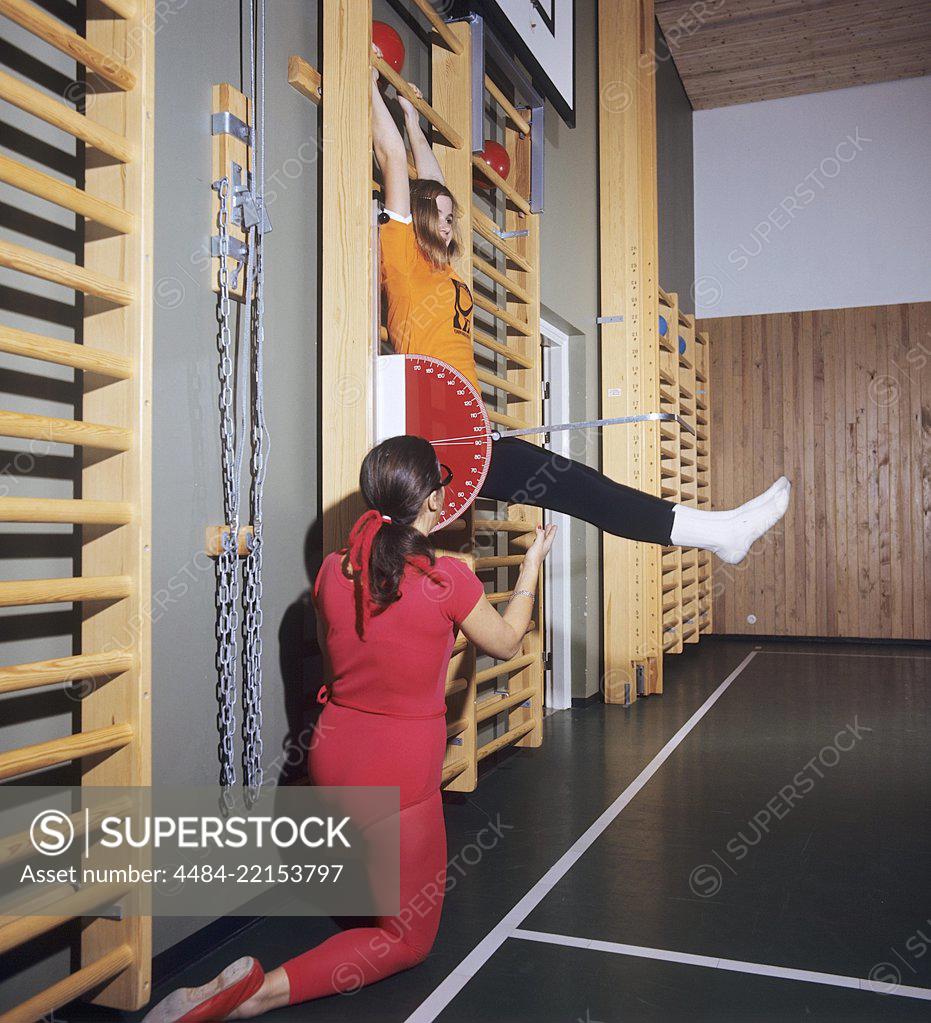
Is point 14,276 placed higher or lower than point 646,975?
higher

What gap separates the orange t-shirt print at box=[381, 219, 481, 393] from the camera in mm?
2412

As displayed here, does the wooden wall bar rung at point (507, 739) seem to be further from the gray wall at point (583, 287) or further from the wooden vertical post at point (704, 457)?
the wooden vertical post at point (704, 457)

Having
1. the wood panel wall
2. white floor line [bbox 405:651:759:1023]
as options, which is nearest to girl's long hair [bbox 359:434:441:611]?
white floor line [bbox 405:651:759:1023]

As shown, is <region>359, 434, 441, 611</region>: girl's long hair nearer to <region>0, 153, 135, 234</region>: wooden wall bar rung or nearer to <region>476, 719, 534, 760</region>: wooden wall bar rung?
<region>0, 153, 135, 234</region>: wooden wall bar rung

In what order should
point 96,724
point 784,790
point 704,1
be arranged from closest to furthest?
point 96,724
point 784,790
point 704,1

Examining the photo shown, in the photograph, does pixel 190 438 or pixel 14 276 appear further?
pixel 190 438

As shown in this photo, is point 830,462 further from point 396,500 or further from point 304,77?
point 396,500

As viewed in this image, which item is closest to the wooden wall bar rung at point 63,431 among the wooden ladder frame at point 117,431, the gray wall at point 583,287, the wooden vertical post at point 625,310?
the wooden ladder frame at point 117,431

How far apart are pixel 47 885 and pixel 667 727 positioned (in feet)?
10.4

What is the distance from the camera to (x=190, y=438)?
6.39ft

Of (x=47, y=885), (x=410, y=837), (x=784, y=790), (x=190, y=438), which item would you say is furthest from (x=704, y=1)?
(x=47, y=885)

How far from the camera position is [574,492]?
2.29m

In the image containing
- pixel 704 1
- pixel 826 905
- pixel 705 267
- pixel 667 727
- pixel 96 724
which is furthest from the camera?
pixel 705 267

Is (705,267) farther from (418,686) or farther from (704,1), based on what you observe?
(418,686)
